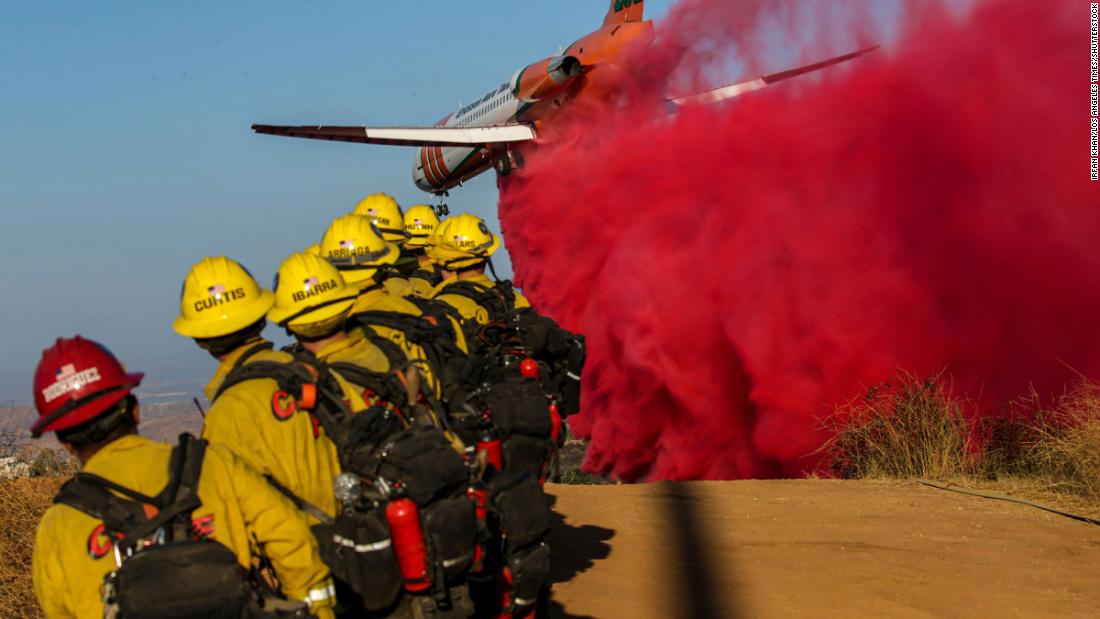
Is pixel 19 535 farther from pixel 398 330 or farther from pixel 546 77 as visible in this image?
pixel 546 77

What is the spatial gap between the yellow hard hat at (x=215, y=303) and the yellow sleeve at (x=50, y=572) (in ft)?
4.29

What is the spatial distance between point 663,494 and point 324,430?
799cm

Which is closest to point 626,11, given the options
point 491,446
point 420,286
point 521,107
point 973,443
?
point 521,107

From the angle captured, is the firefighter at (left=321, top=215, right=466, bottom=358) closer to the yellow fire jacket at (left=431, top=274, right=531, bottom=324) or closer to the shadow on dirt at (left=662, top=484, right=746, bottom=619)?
the yellow fire jacket at (left=431, top=274, right=531, bottom=324)

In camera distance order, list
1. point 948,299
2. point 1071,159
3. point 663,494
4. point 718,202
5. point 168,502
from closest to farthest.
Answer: point 168,502 < point 663,494 < point 1071,159 < point 948,299 < point 718,202

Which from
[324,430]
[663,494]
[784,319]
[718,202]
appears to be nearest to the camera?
[324,430]

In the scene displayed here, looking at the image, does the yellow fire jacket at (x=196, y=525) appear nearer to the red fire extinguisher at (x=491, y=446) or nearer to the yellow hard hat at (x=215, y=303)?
the yellow hard hat at (x=215, y=303)

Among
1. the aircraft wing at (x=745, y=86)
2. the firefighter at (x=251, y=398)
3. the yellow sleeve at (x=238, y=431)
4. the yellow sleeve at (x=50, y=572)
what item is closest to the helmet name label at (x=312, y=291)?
the firefighter at (x=251, y=398)

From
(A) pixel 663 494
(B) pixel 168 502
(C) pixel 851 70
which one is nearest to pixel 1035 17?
(C) pixel 851 70

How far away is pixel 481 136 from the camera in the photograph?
2639 cm

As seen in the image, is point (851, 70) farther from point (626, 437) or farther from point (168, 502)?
point (168, 502)

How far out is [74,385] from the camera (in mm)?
3488

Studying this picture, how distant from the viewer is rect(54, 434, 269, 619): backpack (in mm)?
3119

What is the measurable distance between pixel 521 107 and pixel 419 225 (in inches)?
663
